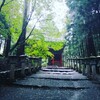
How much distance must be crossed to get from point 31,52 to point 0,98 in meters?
11.7

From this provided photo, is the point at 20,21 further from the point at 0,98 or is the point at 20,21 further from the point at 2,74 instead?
the point at 0,98

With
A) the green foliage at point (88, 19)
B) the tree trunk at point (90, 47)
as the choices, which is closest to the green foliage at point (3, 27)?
the green foliage at point (88, 19)

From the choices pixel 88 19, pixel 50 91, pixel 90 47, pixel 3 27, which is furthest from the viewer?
pixel 90 47

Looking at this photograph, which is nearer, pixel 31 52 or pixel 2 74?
pixel 2 74

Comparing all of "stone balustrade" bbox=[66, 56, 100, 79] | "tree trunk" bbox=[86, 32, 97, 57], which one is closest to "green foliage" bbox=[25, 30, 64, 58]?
"stone balustrade" bbox=[66, 56, 100, 79]

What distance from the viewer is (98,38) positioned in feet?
Result: 52.6

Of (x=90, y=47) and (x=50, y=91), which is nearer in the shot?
(x=50, y=91)

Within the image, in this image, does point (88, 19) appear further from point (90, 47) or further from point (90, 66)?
point (90, 66)

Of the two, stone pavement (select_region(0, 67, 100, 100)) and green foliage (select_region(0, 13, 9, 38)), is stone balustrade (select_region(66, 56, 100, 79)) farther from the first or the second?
green foliage (select_region(0, 13, 9, 38))

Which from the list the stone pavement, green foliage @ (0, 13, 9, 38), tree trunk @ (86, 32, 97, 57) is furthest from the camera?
tree trunk @ (86, 32, 97, 57)

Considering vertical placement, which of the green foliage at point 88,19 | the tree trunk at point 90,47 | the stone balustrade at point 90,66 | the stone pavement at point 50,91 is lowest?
the stone pavement at point 50,91

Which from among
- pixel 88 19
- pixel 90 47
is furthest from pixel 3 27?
pixel 90 47

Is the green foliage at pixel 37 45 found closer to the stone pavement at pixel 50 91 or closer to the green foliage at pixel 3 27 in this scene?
the green foliage at pixel 3 27

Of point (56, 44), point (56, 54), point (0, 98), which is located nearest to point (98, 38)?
point (56, 44)
